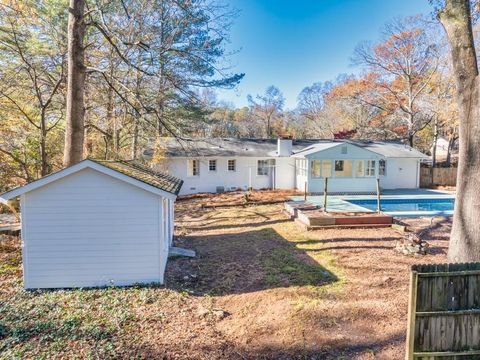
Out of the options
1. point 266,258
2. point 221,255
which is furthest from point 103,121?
point 266,258

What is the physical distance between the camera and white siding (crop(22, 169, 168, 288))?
20.2 ft

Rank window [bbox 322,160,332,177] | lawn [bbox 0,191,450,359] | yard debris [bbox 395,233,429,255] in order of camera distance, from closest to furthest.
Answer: lawn [bbox 0,191,450,359] → yard debris [bbox 395,233,429,255] → window [bbox 322,160,332,177]

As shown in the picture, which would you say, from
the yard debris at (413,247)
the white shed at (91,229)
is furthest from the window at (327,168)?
the white shed at (91,229)

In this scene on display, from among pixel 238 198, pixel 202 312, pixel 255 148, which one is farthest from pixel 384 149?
pixel 202 312

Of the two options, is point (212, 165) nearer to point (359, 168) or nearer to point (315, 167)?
point (315, 167)

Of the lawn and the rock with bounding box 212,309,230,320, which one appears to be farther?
the rock with bounding box 212,309,230,320

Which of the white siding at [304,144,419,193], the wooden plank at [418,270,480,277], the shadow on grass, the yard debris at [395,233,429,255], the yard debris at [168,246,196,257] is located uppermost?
the white siding at [304,144,419,193]

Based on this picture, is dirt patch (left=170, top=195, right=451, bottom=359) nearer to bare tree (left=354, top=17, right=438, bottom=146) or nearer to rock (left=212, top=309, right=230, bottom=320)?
rock (left=212, top=309, right=230, bottom=320)

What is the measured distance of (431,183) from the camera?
73.9 feet

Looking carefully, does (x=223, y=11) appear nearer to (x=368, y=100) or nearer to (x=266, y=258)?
(x=266, y=258)

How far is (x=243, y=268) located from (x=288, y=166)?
560 inches

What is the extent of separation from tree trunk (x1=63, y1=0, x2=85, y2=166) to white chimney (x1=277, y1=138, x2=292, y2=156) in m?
14.6

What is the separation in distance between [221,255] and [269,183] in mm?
12692

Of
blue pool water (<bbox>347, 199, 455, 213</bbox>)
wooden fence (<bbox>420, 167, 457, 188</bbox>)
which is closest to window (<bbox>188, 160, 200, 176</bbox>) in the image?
blue pool water (<bbox>347, 199, 455, 213</bbox>)
